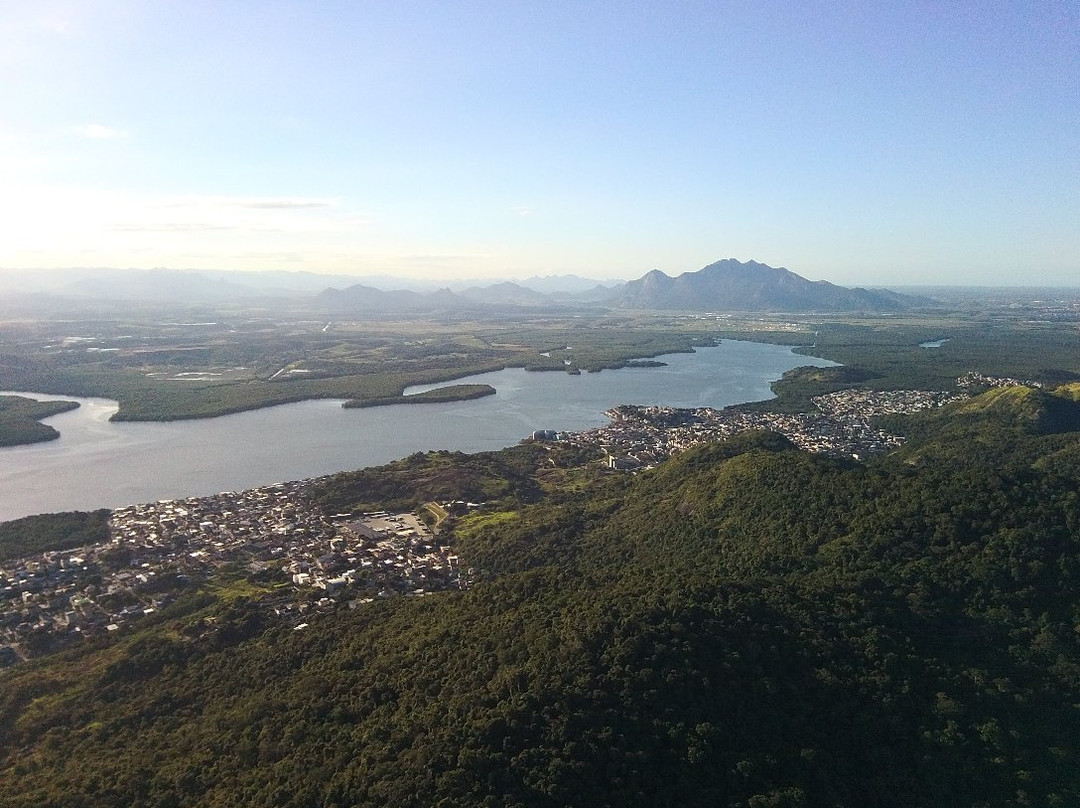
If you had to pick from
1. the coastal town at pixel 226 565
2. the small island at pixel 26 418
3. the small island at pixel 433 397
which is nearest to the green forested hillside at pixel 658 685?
the coastal town at pixel 226 565

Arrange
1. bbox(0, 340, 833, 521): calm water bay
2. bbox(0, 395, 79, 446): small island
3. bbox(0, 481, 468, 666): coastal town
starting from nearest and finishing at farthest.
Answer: bbox(0, 481, 468, 666): coastal town → bbox(0, 340, 833, 521): calm water bay → bbox(0, 395, 79, 446): small island

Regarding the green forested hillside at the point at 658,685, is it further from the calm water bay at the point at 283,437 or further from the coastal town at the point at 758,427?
the coastal town at the point at 758,427

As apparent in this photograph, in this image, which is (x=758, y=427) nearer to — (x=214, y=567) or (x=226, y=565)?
(x=226, y=565)

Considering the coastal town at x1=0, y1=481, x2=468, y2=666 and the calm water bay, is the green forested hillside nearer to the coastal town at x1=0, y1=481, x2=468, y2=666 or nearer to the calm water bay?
the coastal town at x1=0, y1=481, x2=468, y2=666

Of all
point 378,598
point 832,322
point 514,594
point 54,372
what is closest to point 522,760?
point 514,594

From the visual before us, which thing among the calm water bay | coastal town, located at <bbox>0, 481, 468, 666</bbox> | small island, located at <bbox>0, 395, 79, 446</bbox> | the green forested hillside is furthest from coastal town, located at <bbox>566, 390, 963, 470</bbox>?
small island, located at <bbox>0, 395, 79, 446</bbox>

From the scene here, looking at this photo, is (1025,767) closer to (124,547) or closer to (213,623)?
(213,623)
